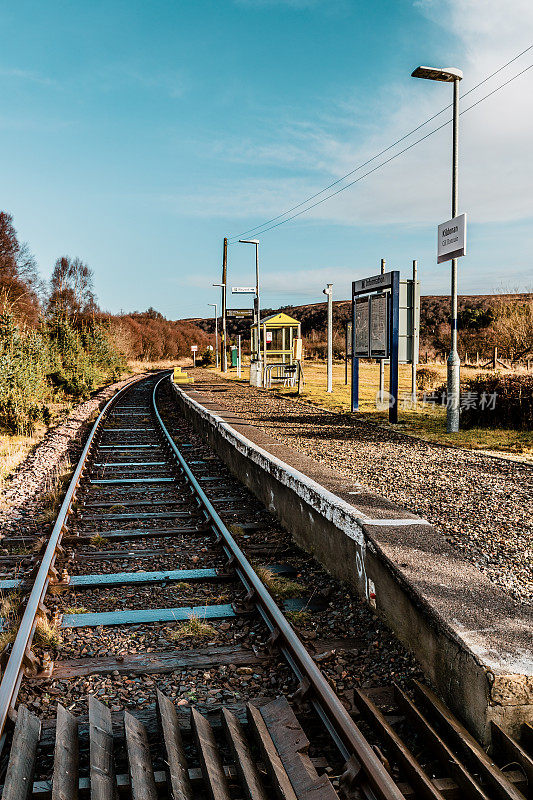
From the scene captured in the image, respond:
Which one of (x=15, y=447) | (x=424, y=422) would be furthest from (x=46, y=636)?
(x=424, y=422)

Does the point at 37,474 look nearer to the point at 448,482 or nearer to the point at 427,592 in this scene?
the point at 448,482

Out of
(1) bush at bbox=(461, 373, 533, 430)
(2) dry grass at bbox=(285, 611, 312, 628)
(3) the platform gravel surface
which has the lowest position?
(2) dry grass at bbox=(285, 611, 312, 628)

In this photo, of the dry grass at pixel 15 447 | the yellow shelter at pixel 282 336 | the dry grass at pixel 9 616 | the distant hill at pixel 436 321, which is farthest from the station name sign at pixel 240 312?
the dry grass at pixel 9 616

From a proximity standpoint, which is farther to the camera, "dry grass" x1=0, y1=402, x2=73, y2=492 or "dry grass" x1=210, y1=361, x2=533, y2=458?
"dry grass" x1=210, y1=361, x2=533, y2=458

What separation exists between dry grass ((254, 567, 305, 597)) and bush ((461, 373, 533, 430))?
330 inches

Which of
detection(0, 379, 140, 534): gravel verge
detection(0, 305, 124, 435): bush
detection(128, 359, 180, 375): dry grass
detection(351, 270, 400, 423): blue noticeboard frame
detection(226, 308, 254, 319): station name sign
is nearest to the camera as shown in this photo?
detection(0, 379, 140, 534): gravel verge

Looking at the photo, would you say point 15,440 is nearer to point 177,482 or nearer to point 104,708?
point 177,482

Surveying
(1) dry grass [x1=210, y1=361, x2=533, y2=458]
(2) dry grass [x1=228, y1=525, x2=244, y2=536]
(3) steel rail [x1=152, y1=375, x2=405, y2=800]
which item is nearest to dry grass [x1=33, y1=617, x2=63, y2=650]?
(3) steel rail [x1=152, y1=375, x2=405, y2=800]

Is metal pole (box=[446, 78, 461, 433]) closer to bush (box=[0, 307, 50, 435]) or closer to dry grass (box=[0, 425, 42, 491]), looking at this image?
dry grass (box=[0, 425, 42, 491])

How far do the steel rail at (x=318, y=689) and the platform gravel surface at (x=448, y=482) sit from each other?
63.1 inches

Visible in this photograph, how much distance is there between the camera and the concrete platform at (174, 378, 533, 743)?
2926mm

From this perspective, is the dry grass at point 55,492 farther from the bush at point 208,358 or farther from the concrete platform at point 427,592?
the bush at point 208,358

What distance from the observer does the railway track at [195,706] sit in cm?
265

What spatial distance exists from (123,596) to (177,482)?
440cm
